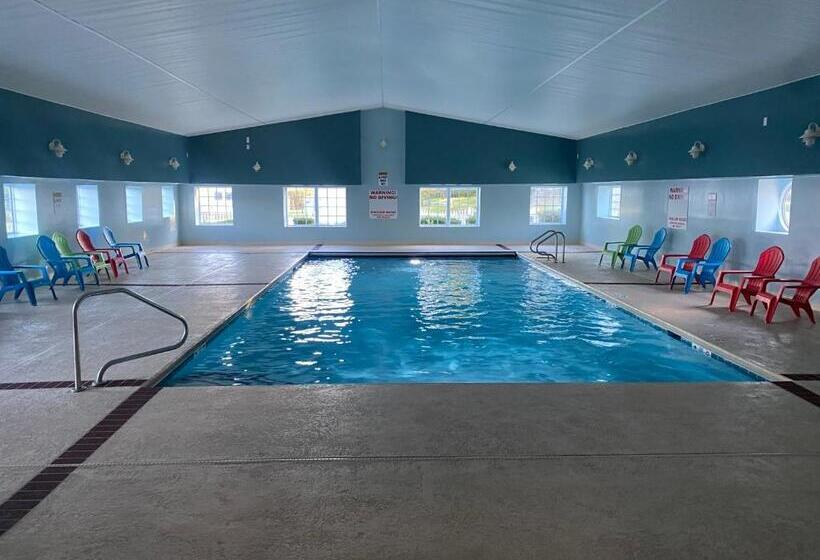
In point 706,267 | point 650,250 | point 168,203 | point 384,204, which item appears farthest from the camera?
point 384,204

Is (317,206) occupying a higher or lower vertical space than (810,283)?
higher

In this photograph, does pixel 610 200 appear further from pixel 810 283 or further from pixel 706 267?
pixel 810 283

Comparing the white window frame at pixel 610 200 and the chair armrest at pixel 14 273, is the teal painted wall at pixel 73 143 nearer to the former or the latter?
the chair armrest at pixel 14 273

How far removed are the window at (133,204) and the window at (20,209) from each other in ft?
11.7

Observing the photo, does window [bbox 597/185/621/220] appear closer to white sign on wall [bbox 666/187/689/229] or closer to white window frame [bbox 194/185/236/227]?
white sign on wall [bbox 666/187/689/229]

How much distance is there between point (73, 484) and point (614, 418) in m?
3.13

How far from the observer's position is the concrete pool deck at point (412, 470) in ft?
8.94

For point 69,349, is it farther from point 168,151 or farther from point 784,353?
point 168,151

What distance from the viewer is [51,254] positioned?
917 cm

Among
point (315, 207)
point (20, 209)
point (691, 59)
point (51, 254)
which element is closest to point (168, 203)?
point (315, 207)

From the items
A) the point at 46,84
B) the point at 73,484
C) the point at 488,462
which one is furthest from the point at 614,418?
the point at 46,84

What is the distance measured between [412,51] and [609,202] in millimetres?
8022

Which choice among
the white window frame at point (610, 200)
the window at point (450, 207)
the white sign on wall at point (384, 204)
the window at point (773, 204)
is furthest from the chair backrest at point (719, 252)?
the white sign on wall at point (384, 204)

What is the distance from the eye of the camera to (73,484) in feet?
10.6
